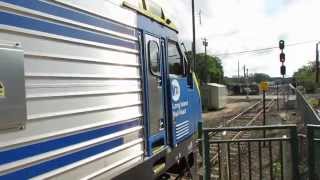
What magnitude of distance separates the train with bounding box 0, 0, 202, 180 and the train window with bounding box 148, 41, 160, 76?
0.05ft

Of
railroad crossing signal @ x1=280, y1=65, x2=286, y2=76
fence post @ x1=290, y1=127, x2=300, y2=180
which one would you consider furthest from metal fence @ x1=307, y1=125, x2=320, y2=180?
railroad crossing signal @ x1=280, y1=65, x2=286, y2=76

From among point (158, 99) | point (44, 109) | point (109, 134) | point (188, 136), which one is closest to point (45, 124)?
point (44, 109)

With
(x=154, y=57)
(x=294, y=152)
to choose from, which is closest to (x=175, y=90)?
(x=154, y=57)

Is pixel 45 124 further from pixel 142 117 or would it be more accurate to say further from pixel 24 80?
pixel 142 117

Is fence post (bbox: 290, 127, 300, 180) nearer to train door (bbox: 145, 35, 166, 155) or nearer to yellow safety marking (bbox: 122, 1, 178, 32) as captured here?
train door (bbox: 145, 35, 166, 155)

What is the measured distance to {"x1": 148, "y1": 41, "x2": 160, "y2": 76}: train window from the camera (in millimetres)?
7500

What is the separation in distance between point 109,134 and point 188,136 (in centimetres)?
385

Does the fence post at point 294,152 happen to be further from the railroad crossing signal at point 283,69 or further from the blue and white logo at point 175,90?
the railroad crossing signal at point 283,69

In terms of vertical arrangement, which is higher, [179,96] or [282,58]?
[282,58]

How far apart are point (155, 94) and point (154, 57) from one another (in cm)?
53

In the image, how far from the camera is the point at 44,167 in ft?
15.1

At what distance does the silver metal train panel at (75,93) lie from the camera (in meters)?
4.42

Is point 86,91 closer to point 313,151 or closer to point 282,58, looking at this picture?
point 313,151

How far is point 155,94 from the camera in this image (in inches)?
299
